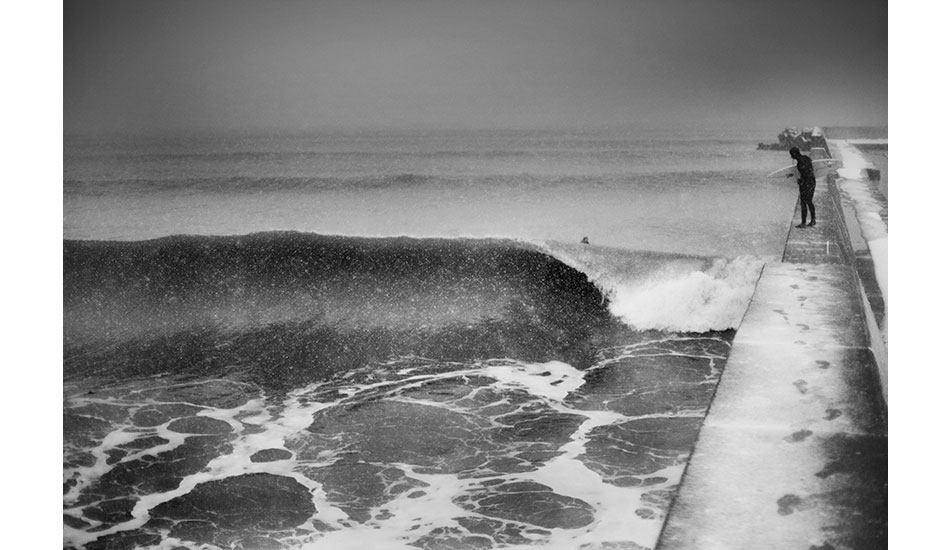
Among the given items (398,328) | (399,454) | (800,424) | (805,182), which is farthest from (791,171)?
(399,454)

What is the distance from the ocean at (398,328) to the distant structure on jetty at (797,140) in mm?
35

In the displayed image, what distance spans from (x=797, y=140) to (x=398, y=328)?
135 cm

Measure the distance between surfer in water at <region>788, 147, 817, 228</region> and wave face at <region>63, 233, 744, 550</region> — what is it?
1.01ft

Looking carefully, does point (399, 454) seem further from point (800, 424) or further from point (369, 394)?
point (800, 424)

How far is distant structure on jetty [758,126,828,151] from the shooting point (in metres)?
2.37

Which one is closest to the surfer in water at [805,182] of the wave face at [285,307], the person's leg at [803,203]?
the person's leg at [803,203]

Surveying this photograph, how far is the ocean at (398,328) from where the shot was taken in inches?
96.1

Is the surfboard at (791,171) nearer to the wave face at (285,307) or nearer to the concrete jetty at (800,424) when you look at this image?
the concrete jetty at (800,424)

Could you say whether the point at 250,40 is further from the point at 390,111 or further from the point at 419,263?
the point at 419,263

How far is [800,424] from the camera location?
188cm

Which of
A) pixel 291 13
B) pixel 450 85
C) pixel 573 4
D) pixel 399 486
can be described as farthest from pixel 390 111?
pixel 399 486

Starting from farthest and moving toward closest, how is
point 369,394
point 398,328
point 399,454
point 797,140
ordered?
point 398,328 < point 369,394 < point 399,454 < point 797,140

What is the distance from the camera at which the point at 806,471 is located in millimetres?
1749

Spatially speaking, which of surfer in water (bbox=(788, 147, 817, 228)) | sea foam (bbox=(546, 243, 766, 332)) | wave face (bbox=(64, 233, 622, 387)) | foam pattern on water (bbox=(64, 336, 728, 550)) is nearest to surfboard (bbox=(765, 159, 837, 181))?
surfer in water (bbox=(788, 147, 817, 228))
